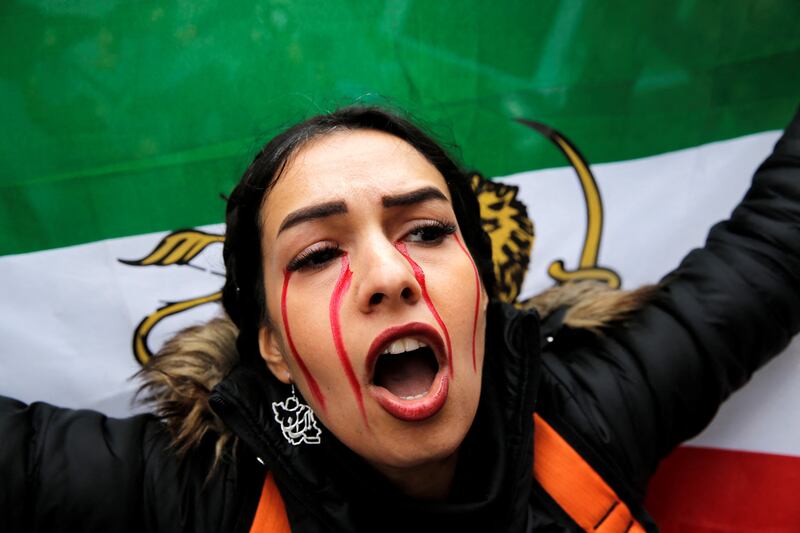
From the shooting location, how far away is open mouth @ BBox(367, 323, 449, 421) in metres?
1.20

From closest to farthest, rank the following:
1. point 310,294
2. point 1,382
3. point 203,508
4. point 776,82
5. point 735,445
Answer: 1. point 310,294
2. point 203,508
3. point 1,382
4. point 735,445
5. point 776,82

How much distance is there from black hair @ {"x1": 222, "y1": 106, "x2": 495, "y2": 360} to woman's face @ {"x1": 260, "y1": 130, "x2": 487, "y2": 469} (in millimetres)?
46

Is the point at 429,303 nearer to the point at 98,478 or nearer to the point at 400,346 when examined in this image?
the point at 400,346

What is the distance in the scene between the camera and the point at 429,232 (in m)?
1.38

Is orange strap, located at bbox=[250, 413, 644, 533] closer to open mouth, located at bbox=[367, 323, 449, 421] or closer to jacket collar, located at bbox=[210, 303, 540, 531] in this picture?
jacket collar, located at bbox=[210, 303, 540, 531]

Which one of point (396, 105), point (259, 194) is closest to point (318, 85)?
point (396, 105)

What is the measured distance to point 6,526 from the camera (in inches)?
52.1

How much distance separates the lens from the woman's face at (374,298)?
1209 millimetres

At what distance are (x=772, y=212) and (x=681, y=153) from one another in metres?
0.43

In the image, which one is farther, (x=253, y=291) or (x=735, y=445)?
(x=735, y=445)

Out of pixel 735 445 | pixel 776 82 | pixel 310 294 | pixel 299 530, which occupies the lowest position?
pixel 735 445

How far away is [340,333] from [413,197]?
0.34 meters

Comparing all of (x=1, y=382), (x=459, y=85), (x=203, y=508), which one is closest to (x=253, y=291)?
(x=203, y=508)

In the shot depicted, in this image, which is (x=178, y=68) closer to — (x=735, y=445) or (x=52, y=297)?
(x=52, y=297)
